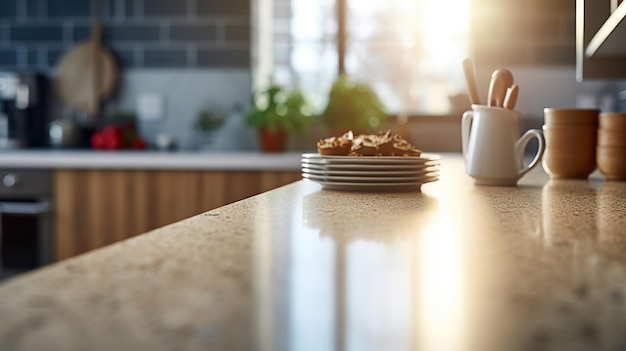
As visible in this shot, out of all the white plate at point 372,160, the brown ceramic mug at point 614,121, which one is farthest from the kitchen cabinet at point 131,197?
the white plate at point 372,160

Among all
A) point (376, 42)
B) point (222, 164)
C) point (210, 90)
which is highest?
point (376, 42)

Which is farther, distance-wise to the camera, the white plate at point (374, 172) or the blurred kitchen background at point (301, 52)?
the blurred kitchen background at point (301, 52)

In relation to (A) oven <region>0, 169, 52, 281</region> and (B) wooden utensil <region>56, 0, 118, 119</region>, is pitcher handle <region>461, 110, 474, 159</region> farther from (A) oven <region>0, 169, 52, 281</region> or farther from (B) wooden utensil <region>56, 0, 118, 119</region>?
(B) wooden utensil <region>56, 0, 118, 119</region>

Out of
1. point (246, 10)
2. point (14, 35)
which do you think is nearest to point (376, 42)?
point (246, 10)

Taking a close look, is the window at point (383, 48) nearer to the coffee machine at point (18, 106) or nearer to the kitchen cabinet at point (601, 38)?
the coffee machine at point (18, 106)

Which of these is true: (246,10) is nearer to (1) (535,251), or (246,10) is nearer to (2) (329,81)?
(2) (329,81)

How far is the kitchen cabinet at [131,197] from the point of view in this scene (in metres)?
2.78

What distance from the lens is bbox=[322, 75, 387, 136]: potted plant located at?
3.12m

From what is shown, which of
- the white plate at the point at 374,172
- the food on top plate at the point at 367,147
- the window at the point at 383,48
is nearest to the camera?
the white plate at the point at 374,172

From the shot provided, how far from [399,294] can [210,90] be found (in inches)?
120

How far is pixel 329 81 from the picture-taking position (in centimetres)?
342

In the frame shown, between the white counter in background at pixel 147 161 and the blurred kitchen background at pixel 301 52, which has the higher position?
the blurred kitchen background at pixel 301 52

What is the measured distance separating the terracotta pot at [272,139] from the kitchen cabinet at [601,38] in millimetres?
1438

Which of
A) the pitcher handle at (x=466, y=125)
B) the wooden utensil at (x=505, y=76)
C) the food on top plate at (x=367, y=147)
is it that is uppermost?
the wooden utensil at (x=505, y=76)
